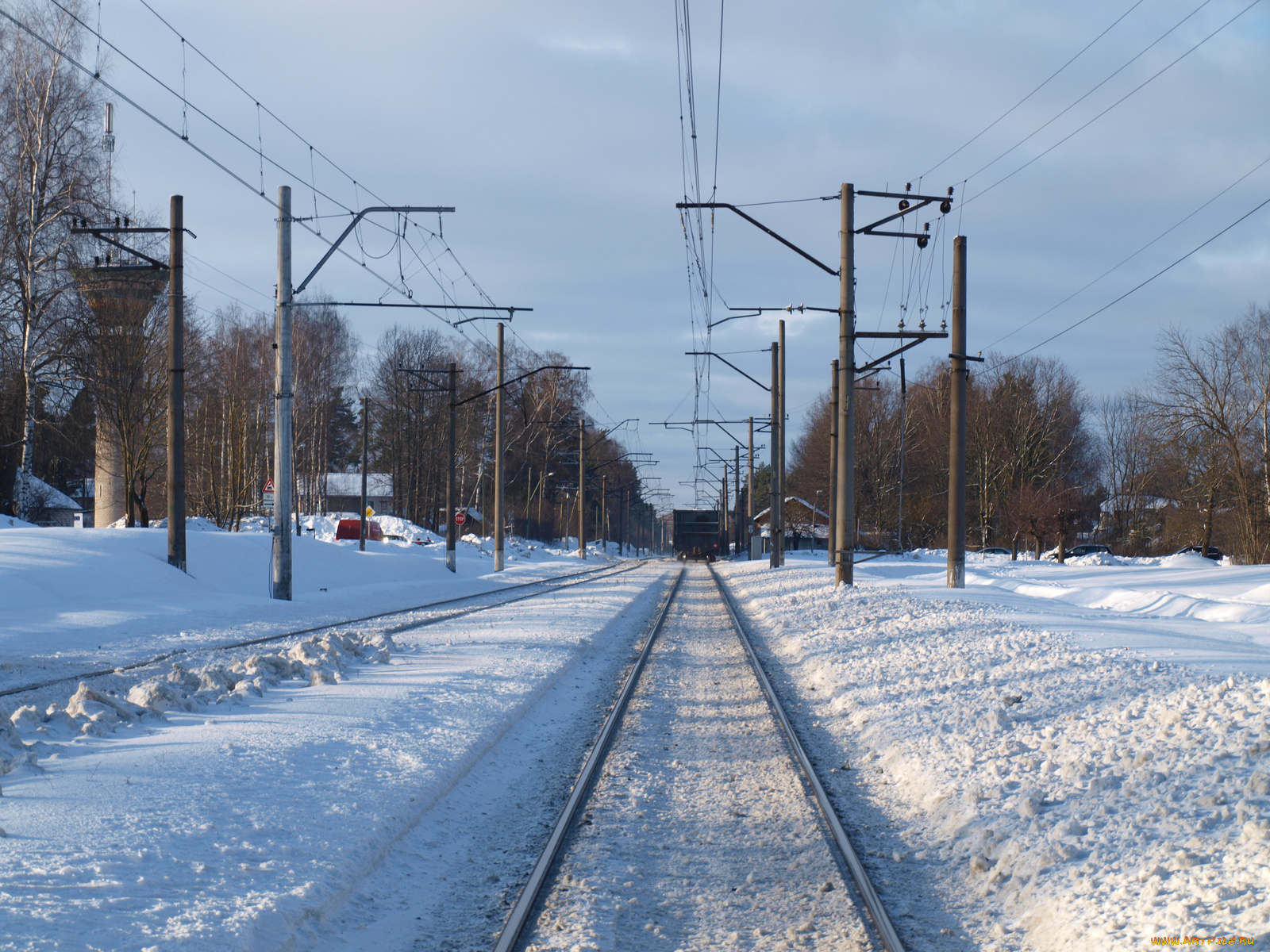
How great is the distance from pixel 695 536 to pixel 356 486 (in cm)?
4047

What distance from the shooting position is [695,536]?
7169 cm

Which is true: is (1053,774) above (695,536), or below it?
above

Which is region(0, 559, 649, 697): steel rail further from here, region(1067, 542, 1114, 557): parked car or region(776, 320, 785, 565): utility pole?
region(1067, 542, 1114, 557): parked car

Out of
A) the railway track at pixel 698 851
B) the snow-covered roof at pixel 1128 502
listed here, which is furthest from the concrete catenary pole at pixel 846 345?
the snow-covered roof at pixel 1128 502

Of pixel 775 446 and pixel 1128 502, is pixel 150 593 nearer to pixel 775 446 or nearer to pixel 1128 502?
pixel 775 446

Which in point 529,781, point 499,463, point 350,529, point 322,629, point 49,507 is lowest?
point 322,629

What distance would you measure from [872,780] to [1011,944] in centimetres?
315

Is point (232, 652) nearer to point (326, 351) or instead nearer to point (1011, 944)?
point (1011, 944)

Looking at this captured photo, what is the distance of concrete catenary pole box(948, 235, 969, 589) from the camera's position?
77.8ft

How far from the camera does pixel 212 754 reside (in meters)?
7.50

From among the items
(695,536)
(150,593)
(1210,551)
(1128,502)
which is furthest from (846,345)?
(1128,502)

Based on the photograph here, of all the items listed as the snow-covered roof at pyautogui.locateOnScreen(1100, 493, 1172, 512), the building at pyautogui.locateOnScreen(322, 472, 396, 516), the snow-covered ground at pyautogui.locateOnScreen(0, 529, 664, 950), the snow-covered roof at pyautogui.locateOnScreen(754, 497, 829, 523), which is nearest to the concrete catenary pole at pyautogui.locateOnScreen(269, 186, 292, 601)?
the snow-covered ground at pyautogui.locateOnScreen(0, 529, 664, 950)

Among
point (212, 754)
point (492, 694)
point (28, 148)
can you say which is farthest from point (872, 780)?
point (28, 148)

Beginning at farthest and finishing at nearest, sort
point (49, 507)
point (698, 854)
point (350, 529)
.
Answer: point (350, 529)
point (49, 507)
point (698, 854)
